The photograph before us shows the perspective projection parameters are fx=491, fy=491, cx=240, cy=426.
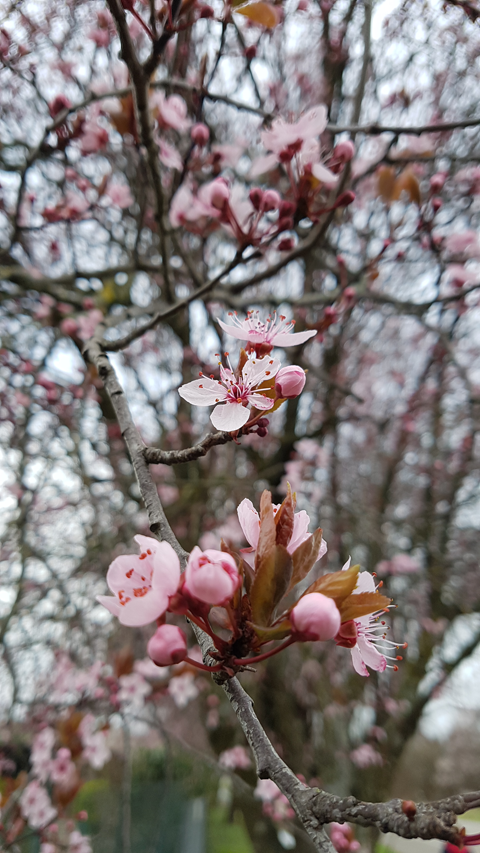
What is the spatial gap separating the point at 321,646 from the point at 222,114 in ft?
16.0

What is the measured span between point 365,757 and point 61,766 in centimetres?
321

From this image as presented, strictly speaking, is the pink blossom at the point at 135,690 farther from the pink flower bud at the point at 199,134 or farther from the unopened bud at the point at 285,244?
the pink flower bud at the point at 199,134

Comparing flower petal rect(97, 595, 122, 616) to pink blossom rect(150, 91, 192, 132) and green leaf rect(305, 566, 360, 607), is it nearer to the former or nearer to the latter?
green leaf rect(305, 566, 360, 607)

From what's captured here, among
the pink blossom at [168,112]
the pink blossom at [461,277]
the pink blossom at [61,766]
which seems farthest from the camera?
the pink blossom at [61,766]

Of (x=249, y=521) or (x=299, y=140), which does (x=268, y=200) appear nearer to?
(x=299, y=140)

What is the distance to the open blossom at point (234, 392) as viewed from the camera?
75 cm

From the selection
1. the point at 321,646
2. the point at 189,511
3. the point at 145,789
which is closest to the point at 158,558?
the point at 189,511

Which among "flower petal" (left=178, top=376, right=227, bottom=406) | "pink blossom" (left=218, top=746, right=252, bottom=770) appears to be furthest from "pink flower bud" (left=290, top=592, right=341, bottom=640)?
"pink blossom" (left=218, top=746, right=252, bottom=770)

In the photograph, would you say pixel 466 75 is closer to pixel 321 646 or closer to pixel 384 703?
pixel 321 646

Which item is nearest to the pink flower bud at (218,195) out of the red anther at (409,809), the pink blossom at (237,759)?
the red anther at (409,809)

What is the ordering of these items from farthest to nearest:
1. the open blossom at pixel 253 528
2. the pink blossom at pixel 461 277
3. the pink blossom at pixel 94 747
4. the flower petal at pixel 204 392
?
the pink blossom at pixel 94 747 → the pink blossom at pixel 461 277 → the flower petal at pixel 204 392 → the open blossom at pixel 253 528

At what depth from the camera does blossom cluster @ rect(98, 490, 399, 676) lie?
53cm

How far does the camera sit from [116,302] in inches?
109

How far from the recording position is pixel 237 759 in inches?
154
